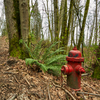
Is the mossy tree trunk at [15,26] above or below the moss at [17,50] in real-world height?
above

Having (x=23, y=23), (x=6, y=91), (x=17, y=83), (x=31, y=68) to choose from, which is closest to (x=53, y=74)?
(x=31, y=68)

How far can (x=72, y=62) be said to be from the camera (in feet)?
6.69

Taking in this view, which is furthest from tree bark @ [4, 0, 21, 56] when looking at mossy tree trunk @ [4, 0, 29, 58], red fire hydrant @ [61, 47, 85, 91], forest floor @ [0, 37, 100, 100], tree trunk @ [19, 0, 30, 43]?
red fire hydrant @ [61, 47, 85, 91]

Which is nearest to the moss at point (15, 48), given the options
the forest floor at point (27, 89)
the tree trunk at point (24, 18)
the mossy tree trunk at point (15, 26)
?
the mossy tree trunk at point (15, 26)

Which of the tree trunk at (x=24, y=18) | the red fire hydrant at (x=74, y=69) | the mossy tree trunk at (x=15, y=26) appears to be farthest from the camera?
the mossy tree trunk at (x=15, y=26)

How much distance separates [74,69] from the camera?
2035mm

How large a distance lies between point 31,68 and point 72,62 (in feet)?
4.04

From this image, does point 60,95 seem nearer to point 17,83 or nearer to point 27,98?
point 27,98

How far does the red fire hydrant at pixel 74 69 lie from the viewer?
1969 mm

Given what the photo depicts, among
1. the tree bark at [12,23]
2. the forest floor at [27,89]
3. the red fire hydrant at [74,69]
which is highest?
the tree bark at [12,23]

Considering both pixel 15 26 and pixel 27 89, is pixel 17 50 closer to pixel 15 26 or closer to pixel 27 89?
pixel 15 26

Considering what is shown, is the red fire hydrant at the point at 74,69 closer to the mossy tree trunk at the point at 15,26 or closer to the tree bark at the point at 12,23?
the mossy tree trunk at the point at 15,26

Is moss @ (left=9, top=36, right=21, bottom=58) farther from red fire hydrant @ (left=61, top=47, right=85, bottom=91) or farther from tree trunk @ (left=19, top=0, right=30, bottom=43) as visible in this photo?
red fire hydrant @ (left=61, top=47, right=85, bottom=91)

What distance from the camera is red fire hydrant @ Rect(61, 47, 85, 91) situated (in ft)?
6.46
